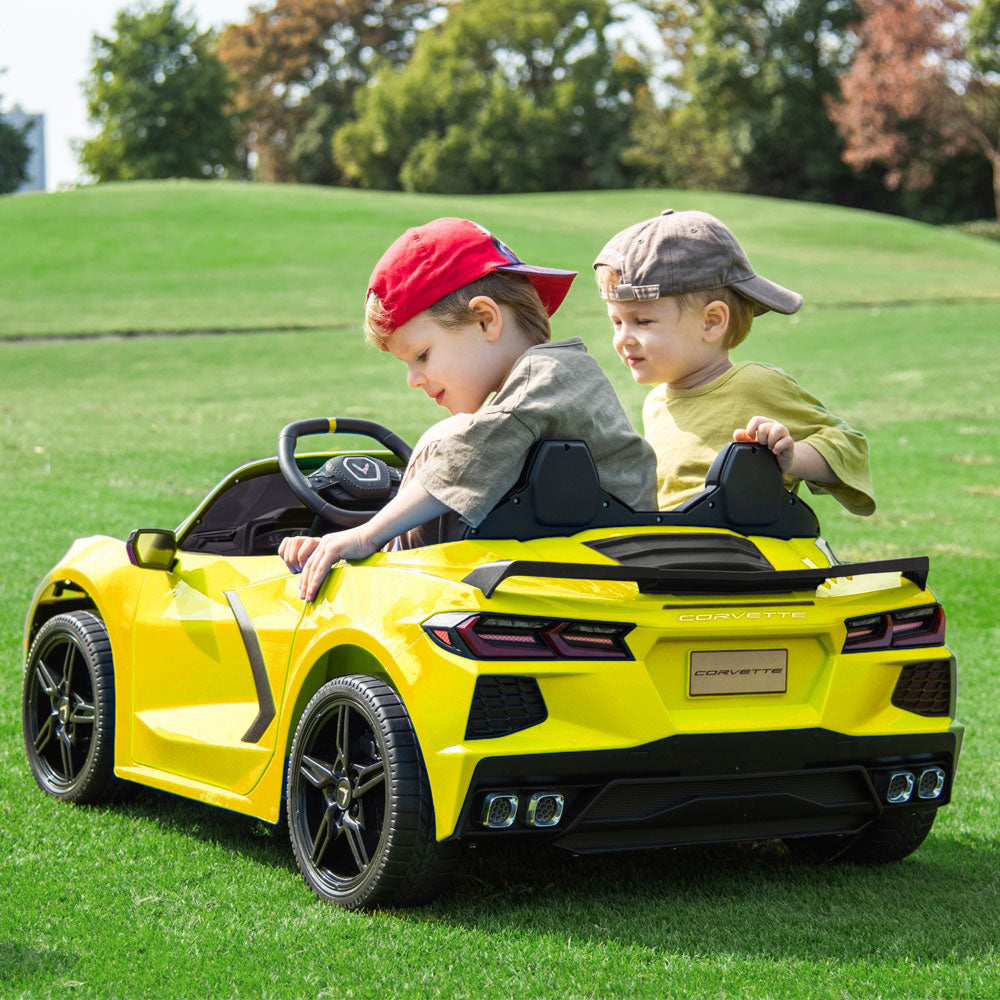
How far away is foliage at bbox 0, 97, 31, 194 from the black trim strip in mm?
85926

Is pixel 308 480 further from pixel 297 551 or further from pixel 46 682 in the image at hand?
pixel 46 682

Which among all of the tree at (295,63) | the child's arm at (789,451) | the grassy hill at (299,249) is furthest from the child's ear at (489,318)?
the tree at (295,63)

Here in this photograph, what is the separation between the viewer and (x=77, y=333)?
31.3m

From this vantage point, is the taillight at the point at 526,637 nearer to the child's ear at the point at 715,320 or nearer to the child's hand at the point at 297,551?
the child's hand at the point at 297,551

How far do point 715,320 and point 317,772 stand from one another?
1780 millimetres

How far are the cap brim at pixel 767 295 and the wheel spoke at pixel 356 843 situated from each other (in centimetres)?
191

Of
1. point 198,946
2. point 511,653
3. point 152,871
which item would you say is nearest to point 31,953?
point 198,946

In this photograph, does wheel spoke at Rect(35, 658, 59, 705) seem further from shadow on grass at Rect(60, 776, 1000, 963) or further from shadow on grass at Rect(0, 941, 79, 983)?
shadow on grass at Rect(0, 941, 79, 983)

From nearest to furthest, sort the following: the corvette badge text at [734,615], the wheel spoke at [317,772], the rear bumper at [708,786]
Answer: the rear bumper at [708,786], the corvette badge text at [734,615], the wheel spoke at [317,772]

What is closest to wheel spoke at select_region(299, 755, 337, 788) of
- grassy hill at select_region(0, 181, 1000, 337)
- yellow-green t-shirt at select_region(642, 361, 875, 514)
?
yellow-green t-shirt at select_region(642, 361, 875, 514)

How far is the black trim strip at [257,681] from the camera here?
426 centimetres

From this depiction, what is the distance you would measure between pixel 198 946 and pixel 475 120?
3005 inches

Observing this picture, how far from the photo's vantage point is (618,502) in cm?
393

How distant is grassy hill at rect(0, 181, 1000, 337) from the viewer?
35156 millimetres
